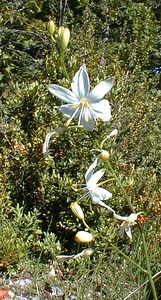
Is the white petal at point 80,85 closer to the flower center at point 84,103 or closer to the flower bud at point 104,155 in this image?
the flower center at point 84,103

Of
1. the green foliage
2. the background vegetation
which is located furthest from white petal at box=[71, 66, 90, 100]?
the green foliage

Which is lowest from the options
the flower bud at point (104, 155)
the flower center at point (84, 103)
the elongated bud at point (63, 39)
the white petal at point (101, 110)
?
the flower bud at point (104, 155)

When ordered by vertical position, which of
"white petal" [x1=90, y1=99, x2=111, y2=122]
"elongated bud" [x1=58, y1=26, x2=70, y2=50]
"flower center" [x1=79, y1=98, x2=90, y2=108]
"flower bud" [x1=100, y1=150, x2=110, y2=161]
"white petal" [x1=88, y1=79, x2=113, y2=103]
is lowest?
"flower bud" [x1=100, y1=150, x2=110, y2=161]

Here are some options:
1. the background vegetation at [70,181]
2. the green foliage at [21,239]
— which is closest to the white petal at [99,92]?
the background vegetation at [70,181]

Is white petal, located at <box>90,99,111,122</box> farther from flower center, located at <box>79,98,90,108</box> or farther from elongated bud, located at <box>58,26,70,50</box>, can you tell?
elongated bud, located at <box>58,26,70,50</box>

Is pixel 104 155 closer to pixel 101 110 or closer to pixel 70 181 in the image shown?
pixel 101 110

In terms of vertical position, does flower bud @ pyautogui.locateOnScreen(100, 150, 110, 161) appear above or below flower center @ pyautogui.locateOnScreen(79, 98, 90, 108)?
below
